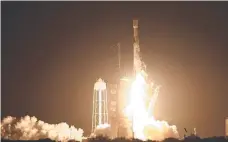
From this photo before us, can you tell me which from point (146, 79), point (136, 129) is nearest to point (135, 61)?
point (146, 79)

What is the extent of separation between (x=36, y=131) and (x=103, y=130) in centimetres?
966

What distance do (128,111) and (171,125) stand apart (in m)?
7.78

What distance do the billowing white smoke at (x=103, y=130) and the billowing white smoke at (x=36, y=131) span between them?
3.07 metres

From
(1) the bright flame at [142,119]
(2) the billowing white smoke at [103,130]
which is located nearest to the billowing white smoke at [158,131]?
(1) the bright flame at [142,119]

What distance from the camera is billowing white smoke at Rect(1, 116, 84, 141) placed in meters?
71.1

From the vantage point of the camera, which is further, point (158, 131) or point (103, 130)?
point (158, 131)

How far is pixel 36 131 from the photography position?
72.6 metres

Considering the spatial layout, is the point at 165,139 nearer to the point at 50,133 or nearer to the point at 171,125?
the point at 171,125

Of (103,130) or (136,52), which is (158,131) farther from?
(136,52)

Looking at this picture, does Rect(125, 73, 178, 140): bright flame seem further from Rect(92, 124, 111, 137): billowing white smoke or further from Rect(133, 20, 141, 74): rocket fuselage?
Rect(92, 124, 111, 137): billowing white smoke

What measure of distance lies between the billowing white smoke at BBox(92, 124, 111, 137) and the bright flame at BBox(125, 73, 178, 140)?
8.76 feet

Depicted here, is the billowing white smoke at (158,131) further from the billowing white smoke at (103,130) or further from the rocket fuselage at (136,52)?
the rocket fuselage at (136,52)

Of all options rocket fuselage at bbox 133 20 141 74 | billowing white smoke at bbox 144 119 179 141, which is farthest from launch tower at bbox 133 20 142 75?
billowing white smoke at bbox 144 119 179 141

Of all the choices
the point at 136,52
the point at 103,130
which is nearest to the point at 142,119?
the point at 103,130
